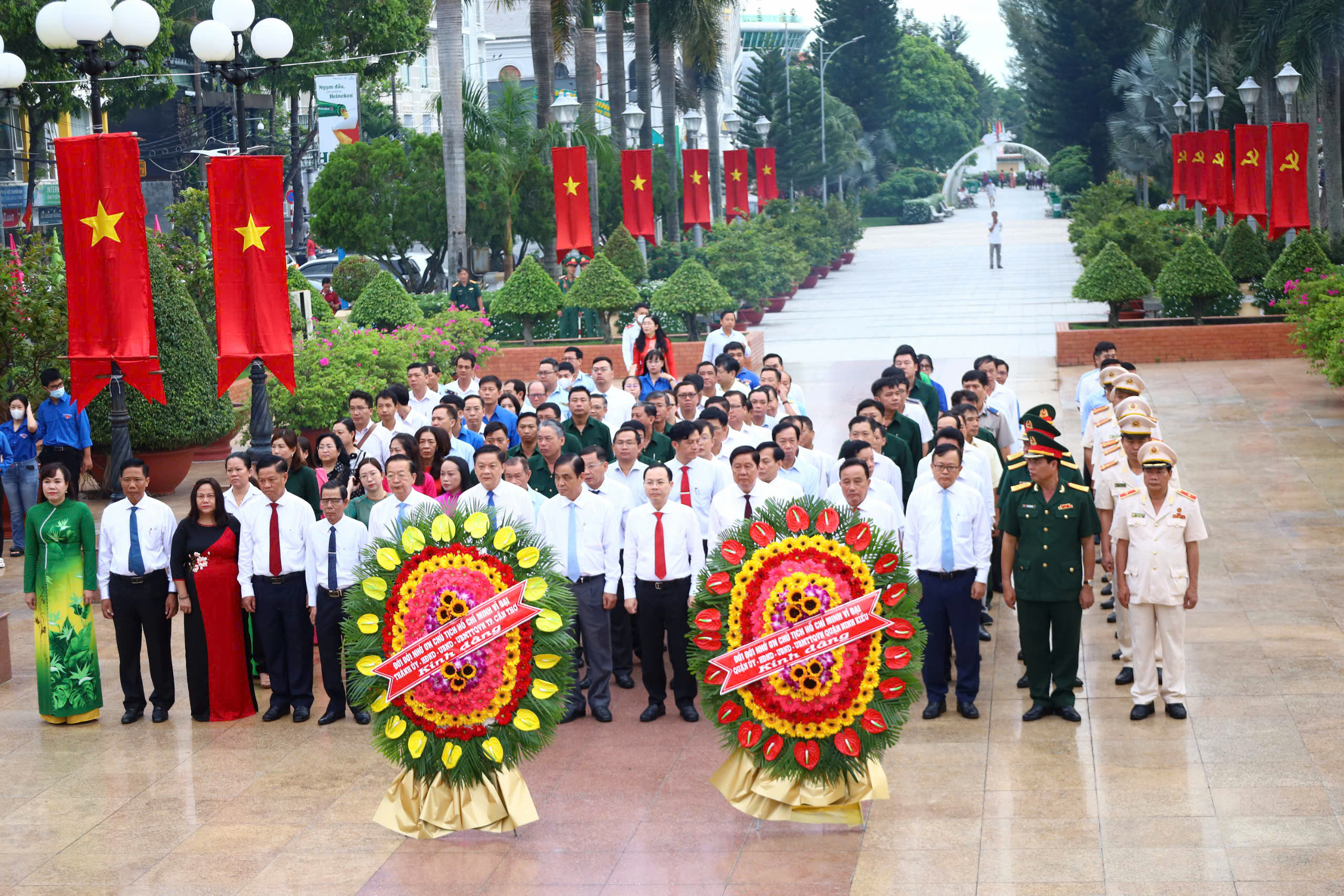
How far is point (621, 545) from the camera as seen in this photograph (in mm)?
9352

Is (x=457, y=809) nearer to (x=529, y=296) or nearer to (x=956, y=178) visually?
(x=529, y=296)

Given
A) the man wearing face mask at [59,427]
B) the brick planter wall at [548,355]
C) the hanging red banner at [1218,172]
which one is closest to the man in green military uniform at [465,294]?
the brick planter wall at [548,355]

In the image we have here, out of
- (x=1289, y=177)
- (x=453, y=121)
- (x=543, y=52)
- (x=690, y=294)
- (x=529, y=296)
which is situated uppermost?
(x=543, y=52)

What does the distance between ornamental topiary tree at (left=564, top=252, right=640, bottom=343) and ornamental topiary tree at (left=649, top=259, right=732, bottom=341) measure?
0.53 meters

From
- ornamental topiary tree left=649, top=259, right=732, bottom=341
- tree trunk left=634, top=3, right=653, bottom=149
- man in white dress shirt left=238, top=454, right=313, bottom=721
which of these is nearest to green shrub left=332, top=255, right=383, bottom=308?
tree trunk left=634, top=3, right=653, bottom=149

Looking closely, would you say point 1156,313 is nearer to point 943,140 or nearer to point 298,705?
point 298,705

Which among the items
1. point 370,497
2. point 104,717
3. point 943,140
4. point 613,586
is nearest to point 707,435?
point 613,586

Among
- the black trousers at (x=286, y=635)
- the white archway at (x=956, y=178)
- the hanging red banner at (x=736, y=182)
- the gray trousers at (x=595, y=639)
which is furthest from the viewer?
the white archway at (x=956, y=178)

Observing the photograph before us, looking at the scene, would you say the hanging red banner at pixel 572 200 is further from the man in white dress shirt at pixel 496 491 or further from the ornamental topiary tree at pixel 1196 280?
the man in white dress shirt at pixel 496 491

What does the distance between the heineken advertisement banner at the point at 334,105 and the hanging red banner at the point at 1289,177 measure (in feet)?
87.2

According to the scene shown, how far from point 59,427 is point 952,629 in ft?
32.2

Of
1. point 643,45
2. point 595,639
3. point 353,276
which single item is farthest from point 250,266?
point 643,45

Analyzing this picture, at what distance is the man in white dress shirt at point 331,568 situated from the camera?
9.09 m

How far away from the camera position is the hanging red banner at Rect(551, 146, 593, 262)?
25.6 m
